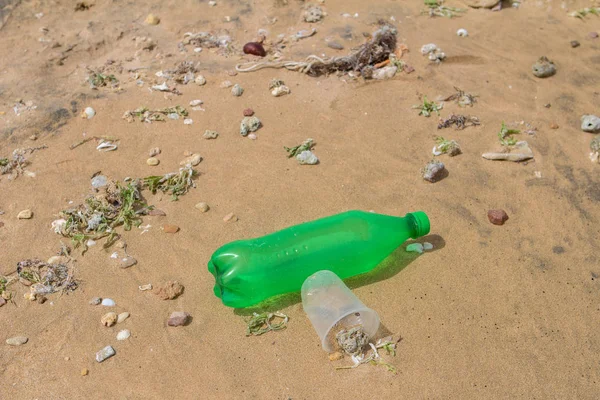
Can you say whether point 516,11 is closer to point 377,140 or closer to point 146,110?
point 377,140

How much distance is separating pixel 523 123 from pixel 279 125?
1674 millimetres

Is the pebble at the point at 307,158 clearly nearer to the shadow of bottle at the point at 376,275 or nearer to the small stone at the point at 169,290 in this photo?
the shadow of bottle at the point at 376,275

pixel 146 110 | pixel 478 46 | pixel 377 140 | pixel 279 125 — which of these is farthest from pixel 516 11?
pixel 146 110

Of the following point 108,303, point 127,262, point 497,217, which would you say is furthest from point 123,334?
point 497,217

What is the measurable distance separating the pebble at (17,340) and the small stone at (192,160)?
1351 millimetres

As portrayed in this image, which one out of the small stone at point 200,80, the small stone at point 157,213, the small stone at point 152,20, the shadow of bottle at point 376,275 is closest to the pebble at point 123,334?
the shadow of bottle at point 376,275

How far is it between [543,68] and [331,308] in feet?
9.24

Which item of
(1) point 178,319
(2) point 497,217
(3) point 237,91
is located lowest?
(2) point 497,217

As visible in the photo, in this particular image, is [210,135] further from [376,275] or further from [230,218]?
[376,275]

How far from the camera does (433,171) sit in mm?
3145

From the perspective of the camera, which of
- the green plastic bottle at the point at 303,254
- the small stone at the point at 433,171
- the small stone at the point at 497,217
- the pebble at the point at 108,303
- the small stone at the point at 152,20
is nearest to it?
the green plastic bottle at the point at 303,254

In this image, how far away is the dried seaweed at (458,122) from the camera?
11.9 ft

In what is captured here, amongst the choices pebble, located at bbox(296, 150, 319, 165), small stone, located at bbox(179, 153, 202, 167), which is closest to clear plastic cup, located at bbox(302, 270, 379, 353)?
pebble, located at bbox(296, 150, 319, 165)

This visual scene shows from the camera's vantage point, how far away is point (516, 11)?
4.89 meters
